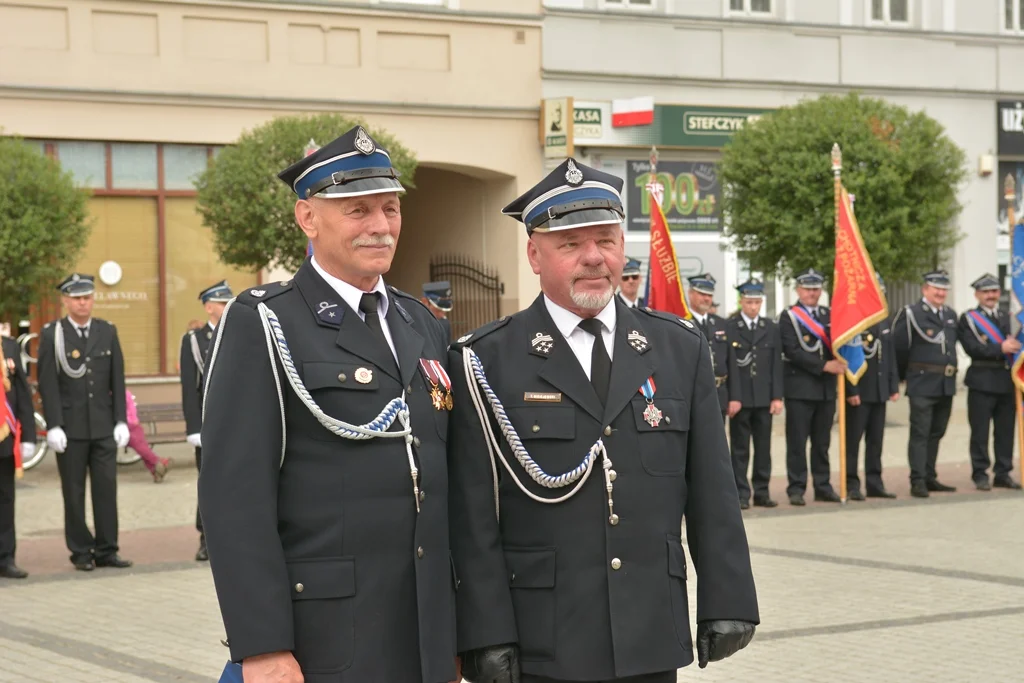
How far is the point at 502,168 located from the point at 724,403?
11.2 metres

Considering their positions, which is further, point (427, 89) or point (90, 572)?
point (427, 89)

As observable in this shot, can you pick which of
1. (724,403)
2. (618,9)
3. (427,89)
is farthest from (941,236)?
(724,403)

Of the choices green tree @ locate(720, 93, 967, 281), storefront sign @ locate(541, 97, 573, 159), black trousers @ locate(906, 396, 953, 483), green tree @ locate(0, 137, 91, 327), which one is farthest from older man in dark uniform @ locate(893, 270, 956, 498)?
storefront sign @ locate(541, 97, 573, 159)

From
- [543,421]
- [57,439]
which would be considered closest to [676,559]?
[543,421]

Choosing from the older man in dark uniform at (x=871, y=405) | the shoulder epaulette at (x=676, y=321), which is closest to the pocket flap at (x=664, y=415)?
the shoulder epaulette at (x=676, y=321)

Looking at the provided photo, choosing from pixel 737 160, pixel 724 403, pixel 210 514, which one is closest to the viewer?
pixel 210 514

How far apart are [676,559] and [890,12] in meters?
25.2

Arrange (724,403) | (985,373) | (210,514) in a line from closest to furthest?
(210,514) < (724,403) < (985,373)

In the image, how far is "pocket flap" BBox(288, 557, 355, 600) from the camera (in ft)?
13.0

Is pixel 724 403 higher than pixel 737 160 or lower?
lower

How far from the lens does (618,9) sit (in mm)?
25516

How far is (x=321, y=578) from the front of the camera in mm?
3971

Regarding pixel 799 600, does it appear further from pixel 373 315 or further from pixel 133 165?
pixel 133 165

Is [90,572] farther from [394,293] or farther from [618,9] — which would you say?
[618,9]
